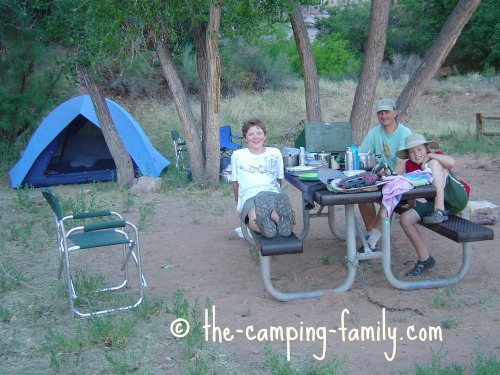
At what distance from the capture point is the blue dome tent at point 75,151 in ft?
31.1

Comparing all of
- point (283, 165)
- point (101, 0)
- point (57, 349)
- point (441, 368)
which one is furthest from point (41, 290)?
point (101, 0)

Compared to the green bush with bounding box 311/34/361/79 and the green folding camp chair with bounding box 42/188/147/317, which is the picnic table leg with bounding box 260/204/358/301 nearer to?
the green folding camp chair with bounding box 42/188/147/317

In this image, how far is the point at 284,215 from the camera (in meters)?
4.33

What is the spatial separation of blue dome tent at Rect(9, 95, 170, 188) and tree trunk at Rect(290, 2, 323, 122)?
255 cm

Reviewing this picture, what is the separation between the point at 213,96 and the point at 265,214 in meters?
4.32

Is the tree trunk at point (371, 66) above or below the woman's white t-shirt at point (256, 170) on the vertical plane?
above

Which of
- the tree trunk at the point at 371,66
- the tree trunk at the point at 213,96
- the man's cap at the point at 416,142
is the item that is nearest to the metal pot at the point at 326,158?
the man's cap at the point at 416,142

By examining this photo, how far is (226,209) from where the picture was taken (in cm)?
745

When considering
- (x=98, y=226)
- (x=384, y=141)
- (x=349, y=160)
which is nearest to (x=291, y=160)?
(x=349, y=160)

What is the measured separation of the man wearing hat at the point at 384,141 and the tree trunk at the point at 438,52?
307 centimetres

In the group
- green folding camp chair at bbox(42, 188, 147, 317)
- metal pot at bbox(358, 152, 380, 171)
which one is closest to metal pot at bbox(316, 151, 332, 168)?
metal pot at bbox(358, 152, 380, 171)

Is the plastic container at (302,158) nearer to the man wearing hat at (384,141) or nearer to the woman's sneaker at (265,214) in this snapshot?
the man wearing hat at (384,141)

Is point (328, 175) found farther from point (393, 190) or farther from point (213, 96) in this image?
point (213, 96)

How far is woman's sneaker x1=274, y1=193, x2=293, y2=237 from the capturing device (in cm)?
428
